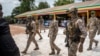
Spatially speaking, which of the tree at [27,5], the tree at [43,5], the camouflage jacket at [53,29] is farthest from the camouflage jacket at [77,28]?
the tree at [43,5]

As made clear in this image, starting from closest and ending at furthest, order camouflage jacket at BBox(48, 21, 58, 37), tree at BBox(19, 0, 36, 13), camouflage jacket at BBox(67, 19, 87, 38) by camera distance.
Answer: camouflage jacket at BBox(67, 19, 87, 38) → camouflage jacket at BBox(48, 21, 58, 37) → tree at BBox(19, 0, 36, 13)

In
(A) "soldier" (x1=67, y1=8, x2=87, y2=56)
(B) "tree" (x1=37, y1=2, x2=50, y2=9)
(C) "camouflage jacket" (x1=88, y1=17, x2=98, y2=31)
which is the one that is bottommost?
(B) "tree" (x1=37, y1=2, x2=50, y2=9)

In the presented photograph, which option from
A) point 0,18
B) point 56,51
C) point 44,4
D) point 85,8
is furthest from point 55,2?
point 0,18

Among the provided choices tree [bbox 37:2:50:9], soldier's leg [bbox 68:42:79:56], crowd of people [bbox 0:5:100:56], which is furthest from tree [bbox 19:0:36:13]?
soldier's leg [bbox 68:42:79:56]

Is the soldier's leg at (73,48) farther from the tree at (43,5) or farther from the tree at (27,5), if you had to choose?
the tree at (43,5)

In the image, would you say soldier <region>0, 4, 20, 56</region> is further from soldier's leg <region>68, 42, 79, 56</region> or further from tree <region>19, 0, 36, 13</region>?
tree <region>19, 0, 36, 13</region>

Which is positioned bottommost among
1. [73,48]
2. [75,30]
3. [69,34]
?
[73,48]

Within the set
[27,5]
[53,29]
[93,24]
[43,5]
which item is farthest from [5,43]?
[43,5]

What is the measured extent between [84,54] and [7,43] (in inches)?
318

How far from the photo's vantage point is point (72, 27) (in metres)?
6.79

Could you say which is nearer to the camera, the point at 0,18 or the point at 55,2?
the point at 0,18

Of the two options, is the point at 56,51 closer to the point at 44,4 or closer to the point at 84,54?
the point at 84,54

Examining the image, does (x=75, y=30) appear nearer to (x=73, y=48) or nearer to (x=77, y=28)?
(x=77, y=28)

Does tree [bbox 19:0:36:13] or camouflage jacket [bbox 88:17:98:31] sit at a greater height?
camouflage jacket [bbox 88:17:98:31]
